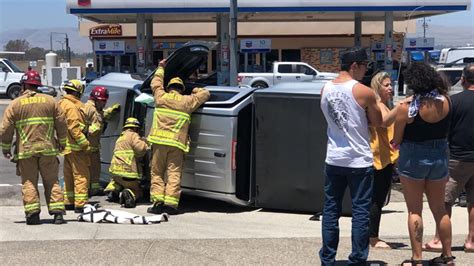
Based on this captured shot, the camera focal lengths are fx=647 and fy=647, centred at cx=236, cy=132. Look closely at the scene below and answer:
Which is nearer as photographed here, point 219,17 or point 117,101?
point 117,101

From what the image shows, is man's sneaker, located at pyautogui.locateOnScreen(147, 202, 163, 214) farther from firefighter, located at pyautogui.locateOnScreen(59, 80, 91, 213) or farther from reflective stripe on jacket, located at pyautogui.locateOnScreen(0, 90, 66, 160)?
reflective stripe on jacket, located at pyautogui.locateOnScreen(0, 90, 66, 160)

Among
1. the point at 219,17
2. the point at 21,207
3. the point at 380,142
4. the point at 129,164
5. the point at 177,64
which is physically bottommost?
the point at 21,207

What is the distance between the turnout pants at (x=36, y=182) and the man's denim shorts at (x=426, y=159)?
13.1 feet

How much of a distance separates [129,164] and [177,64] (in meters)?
1.45

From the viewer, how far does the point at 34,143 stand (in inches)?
281

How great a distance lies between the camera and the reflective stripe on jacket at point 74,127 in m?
8.16

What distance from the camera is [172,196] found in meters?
7.79

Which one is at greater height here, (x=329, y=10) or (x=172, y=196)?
(x=329, y=10)

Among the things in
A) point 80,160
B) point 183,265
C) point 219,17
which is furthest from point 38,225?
point 219,17

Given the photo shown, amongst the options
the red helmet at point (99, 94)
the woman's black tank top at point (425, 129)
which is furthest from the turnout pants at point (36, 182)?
the woman's black tank top at point (425, 129)

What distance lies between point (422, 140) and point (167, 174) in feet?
11.8

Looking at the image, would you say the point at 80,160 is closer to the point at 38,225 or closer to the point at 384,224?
the point at 38,225

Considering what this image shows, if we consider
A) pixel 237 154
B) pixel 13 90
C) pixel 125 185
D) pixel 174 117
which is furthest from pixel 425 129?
pixel 13 90

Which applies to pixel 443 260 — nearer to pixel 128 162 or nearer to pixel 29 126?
pixel 128 162
